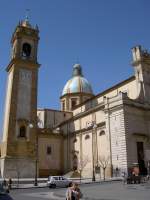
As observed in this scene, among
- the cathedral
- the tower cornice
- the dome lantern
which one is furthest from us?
the dome lantern

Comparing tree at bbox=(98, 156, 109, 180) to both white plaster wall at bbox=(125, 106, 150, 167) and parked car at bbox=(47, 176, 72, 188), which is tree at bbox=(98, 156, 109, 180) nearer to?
white plaster wall at bbox=(125, 106, 150, 167)

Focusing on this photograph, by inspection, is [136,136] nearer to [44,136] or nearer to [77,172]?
[77,172]

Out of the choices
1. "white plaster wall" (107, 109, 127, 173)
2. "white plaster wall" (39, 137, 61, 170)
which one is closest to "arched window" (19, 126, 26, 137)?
"white plaster wall" (39, 137, 61, 170)

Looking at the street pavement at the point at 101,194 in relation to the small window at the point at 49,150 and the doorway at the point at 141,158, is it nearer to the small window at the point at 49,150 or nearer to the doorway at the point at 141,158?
the doorway at the point at 141,158

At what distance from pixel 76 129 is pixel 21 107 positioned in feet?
35.2

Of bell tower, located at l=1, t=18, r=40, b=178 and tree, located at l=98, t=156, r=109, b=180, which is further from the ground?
bell tower, located at l=1, t=18, r=40, b=178

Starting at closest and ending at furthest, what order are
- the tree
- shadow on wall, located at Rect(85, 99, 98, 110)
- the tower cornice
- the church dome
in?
1. the tree
2. the tower cornice
3. shadow on wall, located at Rect(85, 99, 98, 110)
4. the church dome

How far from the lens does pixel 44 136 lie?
51.6m

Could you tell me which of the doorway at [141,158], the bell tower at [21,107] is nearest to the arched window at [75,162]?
the bell tower at [21,107]

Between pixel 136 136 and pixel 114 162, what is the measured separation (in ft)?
14.9

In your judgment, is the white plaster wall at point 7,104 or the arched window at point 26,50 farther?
the arched window at point 26,50

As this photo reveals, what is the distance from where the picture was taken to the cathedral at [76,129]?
38.4m

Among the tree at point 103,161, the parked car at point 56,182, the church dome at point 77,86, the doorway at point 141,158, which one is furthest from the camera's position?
the church dome at point 77,86

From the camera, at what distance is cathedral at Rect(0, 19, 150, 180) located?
38375 mm
